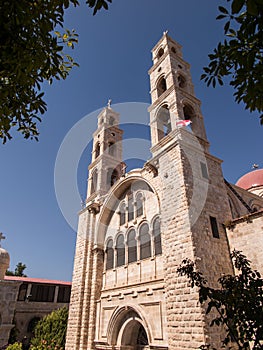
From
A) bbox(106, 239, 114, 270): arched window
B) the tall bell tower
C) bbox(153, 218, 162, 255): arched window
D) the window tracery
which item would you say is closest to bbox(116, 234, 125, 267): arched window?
the window tracery

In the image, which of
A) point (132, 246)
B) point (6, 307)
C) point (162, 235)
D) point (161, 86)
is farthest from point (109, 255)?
point (161, 86)

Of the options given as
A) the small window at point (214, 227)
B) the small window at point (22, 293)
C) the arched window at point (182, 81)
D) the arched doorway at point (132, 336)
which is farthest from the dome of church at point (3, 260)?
the arched window at point (182, 81)

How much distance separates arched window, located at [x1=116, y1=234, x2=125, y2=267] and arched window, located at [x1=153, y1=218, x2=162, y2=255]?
296cm

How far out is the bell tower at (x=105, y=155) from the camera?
18.6 m

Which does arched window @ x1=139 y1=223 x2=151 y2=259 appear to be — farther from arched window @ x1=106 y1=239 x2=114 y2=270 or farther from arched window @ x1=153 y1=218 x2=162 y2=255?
arched window @ x1=106 y1=239 x2=114 y2=270

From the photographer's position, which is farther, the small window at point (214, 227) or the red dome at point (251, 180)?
the red dome at point (251, 180)

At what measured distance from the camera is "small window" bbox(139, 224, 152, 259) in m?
12.2

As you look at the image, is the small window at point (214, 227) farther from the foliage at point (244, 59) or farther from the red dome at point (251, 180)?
the red dome at point (251, 180)

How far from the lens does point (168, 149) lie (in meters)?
11.5

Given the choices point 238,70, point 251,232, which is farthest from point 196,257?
point 238,70

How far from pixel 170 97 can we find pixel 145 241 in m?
7.89

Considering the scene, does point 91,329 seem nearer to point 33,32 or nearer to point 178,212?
point 178,212

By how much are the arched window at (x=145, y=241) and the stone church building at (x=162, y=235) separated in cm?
5

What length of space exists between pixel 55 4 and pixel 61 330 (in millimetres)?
18565
